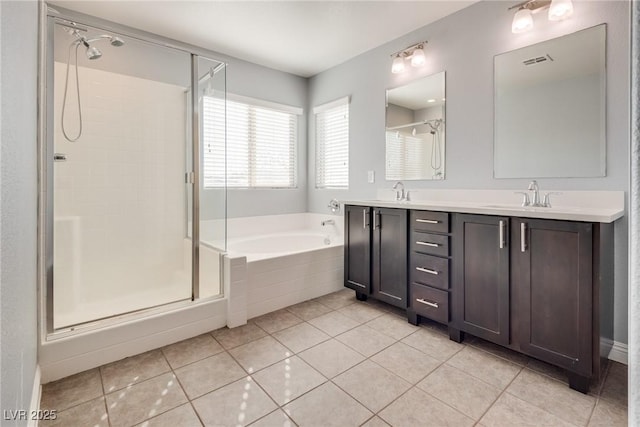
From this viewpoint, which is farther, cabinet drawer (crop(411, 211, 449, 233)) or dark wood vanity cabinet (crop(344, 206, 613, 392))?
cabinet drawer (crop(411, 211, 449, 233))

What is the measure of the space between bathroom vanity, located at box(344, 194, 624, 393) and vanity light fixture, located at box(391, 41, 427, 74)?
135cm

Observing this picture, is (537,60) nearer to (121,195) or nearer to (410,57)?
(410,57)

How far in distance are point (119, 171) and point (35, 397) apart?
188cm

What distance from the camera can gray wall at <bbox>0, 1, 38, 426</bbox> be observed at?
0.98m

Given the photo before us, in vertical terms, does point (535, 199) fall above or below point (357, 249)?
above

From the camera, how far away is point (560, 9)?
202cm

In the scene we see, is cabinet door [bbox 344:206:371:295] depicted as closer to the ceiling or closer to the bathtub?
the bathtub

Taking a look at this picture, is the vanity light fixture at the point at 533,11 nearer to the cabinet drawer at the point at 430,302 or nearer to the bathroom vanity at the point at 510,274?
the bathroom vanity at the point at 510,274

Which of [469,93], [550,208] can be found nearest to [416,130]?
[469,93]

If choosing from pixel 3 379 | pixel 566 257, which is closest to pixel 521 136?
pixel 566 257

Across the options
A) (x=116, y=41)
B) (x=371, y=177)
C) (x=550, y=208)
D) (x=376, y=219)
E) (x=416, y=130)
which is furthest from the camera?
(x=371, y=177)

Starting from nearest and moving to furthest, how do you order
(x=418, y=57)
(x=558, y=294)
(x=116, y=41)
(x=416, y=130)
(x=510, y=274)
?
1. (x=558, y=294)
2. (x=510, y=274)
3. (x=116, y=41)
4. (x=418, y=57)
5. (x=416, y=130)

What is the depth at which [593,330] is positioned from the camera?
1566 millimetres

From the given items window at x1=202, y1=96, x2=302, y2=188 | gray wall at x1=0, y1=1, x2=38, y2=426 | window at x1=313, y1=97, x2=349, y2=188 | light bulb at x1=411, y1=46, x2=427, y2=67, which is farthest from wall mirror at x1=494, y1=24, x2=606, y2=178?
gray wall at x1=0, y1=1, x2=38, y2=426
